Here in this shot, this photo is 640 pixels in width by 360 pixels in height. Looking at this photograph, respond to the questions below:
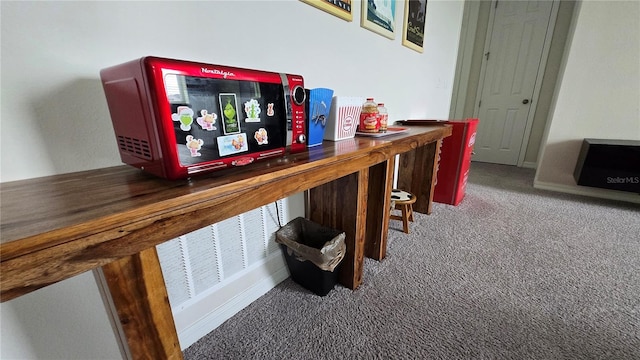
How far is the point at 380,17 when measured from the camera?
4.87 ft

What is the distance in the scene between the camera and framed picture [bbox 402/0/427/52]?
5.72 ft

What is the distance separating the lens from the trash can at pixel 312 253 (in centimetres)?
101

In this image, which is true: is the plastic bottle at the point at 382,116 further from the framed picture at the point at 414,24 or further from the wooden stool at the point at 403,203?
the framed picture at the point at 414,24

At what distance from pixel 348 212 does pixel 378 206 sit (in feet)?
0.85

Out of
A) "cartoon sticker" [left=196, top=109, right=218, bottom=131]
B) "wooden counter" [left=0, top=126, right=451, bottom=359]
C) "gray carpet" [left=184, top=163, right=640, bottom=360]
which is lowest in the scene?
"gray carpet" [left=184, top=163, right=640, bottom=360]

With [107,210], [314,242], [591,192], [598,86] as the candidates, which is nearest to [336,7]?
[314,242]

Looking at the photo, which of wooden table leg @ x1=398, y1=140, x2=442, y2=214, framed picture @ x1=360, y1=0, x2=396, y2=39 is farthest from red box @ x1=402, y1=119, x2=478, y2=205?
framed picture @ x1=360, y1=0, x2=396, y2=39

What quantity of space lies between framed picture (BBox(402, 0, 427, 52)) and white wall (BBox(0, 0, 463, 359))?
115 cm

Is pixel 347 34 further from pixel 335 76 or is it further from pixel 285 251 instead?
pixel 285 251

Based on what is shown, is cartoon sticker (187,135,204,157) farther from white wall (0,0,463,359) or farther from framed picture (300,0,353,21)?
framed picture (300,0,353,21)

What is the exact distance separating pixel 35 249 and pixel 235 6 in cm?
88

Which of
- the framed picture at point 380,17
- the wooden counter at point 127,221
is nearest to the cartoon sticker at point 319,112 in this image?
Result: the wooden counter at point 127,221

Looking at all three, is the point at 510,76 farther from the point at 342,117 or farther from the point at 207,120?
the point at 207,120

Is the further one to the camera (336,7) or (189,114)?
(336,7)
